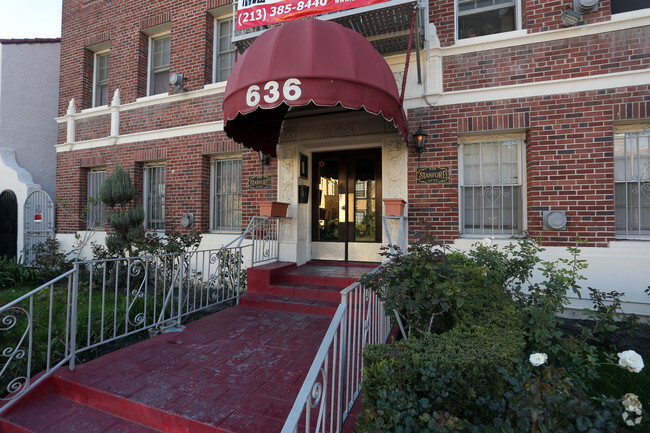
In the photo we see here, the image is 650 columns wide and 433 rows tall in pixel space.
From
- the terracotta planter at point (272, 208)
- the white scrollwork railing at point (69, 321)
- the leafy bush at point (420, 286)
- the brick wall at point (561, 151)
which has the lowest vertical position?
the white scrollwork railing at point (69, 321)

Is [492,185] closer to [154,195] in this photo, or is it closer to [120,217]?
[120,217]

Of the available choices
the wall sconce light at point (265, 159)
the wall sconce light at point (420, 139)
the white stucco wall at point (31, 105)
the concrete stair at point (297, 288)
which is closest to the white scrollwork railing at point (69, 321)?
the concrete stair at point (297, 288)

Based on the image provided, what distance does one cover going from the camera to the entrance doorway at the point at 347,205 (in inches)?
247

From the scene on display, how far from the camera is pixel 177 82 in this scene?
7.32 m

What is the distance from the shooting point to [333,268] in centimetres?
595

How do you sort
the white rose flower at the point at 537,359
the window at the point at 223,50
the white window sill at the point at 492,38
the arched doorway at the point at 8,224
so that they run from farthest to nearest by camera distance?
the arched doorway at the point at 8,224 → the window at the point at 223,50 → the white window sill at the point at 492,38 → the white rose flower at the point at 537,359

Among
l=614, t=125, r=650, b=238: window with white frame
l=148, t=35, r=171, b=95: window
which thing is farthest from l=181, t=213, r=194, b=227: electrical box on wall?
l=614, t=125, r=650, b=238: window with white frame

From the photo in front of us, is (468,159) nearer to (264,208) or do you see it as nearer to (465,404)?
(264,208)

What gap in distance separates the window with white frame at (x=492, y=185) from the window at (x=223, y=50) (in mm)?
5505

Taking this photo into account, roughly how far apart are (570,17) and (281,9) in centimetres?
446

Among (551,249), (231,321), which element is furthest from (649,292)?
(231,321)

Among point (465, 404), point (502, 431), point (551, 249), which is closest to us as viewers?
point (502, 431)

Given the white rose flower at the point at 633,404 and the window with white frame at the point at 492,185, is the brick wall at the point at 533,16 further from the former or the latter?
the white rose flower at the point at 633,404

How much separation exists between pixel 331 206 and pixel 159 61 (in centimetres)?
605
